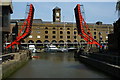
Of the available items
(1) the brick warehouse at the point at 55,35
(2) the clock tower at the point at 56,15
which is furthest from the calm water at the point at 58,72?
(2) the clock tower at the point at 56,15

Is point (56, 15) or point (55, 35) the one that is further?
point (56, 15)

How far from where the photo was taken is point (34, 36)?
301 feet

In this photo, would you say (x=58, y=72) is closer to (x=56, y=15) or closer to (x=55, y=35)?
(x=55, y=35)

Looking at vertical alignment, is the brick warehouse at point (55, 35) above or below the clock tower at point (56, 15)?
below

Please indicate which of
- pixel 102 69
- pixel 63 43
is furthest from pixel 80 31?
pixel 63 43

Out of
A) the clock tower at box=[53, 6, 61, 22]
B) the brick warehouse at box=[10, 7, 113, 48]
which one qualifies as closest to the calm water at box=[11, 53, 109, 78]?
the brick warehouse at box=[10, 7, 113, 48]

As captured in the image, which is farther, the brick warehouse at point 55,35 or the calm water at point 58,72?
the brick warehouse at point 55,35

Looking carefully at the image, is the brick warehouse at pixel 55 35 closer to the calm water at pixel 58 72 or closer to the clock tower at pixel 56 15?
the clock tower at pixel 56 15

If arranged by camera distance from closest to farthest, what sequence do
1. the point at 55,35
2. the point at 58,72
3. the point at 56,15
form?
the point at 58,72 < the point at 55,35 < the point at 56,15

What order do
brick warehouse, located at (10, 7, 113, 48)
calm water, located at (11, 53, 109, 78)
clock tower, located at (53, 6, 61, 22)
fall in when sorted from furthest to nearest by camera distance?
clock tower, located at (53, 6, 61, 22), brick warehouse, located at (10, 7, 113, 48), calm water, located at (11, 53, 109, 78)

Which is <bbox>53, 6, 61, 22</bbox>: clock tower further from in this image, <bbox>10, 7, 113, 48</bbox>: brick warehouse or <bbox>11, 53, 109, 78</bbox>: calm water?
<bbox>11, 53, 109, 78</bbox>: calm water

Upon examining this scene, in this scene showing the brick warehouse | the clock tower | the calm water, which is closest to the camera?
the calm water

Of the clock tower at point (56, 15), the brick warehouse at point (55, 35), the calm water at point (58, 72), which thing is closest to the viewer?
the calm water at point (58, 72)

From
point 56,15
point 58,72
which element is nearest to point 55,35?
point 56,15
